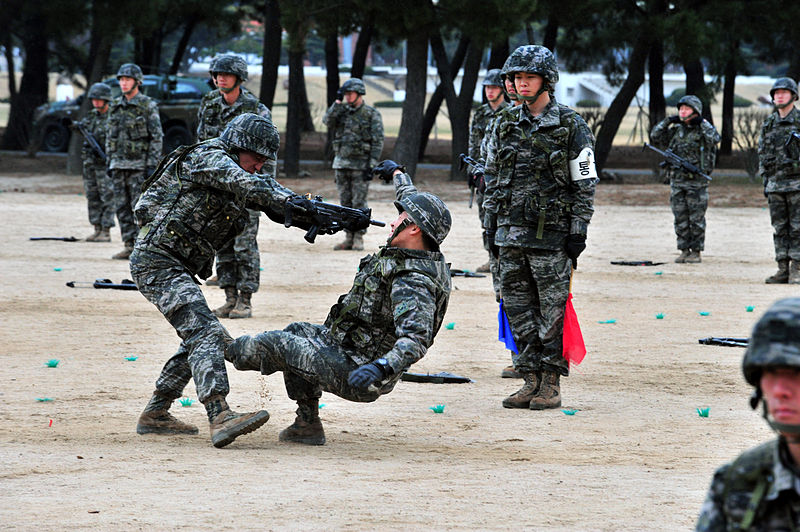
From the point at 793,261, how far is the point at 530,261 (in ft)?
22.6

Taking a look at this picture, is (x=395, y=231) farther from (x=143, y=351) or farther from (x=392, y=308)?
(x=143, y=351)

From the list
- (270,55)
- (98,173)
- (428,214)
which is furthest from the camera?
(270,55)

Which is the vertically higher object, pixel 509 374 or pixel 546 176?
pixel 546 176

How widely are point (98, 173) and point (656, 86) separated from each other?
54.6 ft

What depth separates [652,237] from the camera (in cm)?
1781

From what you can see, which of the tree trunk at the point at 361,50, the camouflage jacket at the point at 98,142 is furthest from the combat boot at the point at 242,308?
the tree trunk at the point at 361,50

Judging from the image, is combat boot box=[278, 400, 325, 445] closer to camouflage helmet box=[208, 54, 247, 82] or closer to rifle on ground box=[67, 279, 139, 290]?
camouflage helmet box=[208, 54, 247, 82]

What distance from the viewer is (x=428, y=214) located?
5.68 metres

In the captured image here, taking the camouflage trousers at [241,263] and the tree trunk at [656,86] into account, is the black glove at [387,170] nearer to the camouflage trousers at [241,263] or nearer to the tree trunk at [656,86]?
the camouflage trousers at [241,263]

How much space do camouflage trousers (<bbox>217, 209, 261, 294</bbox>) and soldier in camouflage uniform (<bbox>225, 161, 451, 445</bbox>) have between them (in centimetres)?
413

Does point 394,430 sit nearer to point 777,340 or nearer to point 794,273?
point 777,340

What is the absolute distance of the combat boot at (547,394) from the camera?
6.97 metres

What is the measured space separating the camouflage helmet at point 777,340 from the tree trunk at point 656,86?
26004mm

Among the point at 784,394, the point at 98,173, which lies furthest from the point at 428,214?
the point at 98,173
